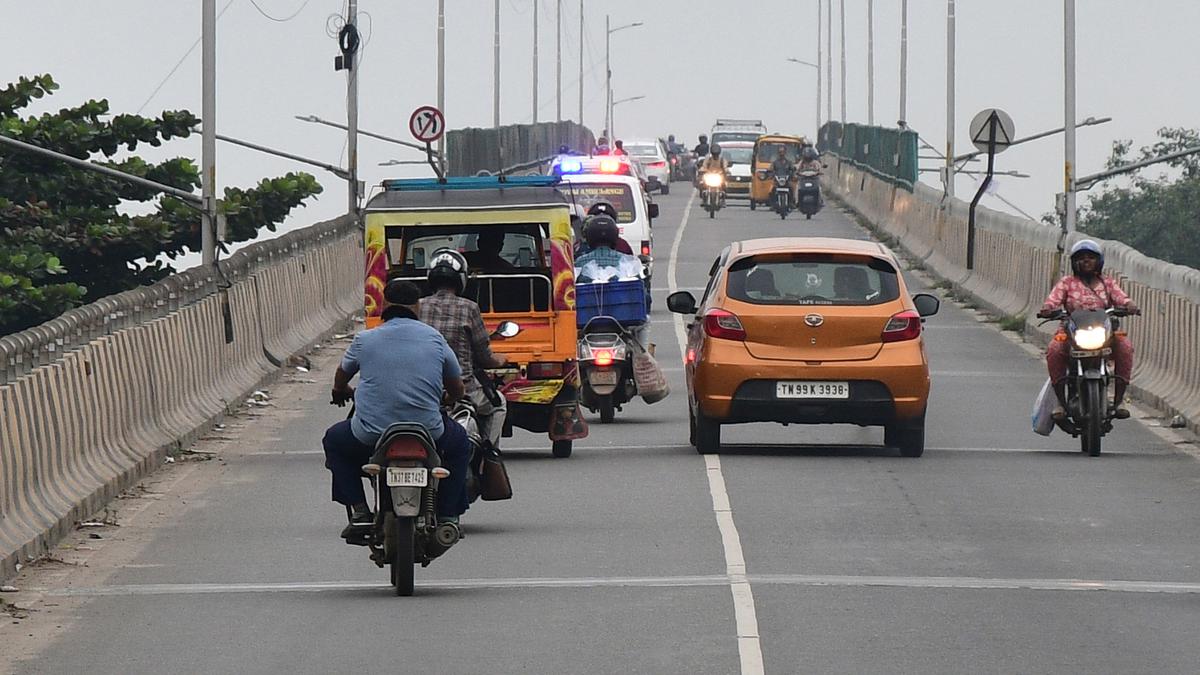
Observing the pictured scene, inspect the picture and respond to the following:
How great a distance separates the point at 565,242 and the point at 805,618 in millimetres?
8095

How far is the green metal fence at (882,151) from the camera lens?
54719 millimetres

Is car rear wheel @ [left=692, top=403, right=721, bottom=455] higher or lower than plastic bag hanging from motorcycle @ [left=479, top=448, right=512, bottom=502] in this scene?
lower

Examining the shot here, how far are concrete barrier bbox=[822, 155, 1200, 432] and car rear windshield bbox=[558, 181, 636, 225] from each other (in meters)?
5.12

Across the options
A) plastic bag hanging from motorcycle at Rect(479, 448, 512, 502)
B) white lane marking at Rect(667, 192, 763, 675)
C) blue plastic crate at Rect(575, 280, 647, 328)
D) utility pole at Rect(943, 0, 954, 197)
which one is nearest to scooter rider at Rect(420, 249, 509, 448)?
plastic bag hanging from motorcycle at Rect(479, 448, 512, 502)

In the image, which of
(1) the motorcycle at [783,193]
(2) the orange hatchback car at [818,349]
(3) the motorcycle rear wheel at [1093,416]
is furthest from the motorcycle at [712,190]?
(2) the orange hatchback car at [818,349]

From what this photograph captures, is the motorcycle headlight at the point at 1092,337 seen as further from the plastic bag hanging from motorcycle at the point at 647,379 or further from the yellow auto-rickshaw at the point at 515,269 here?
the plastic bag hanging from motorcycle at the point at 647,379

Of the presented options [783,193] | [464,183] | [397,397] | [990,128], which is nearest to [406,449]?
[397,397]

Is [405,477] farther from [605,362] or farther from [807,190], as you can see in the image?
[807,190]

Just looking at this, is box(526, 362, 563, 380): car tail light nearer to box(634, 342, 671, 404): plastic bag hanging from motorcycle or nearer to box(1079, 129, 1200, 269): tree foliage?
box(634, 342, 671, 404): plastic bag hanging from motorcycle

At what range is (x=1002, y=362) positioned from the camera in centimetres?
2875

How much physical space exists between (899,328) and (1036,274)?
14.7 metres

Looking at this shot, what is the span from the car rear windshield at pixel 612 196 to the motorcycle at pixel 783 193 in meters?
27.1

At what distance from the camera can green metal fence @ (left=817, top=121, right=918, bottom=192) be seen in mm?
54719

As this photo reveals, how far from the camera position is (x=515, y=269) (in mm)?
19219
